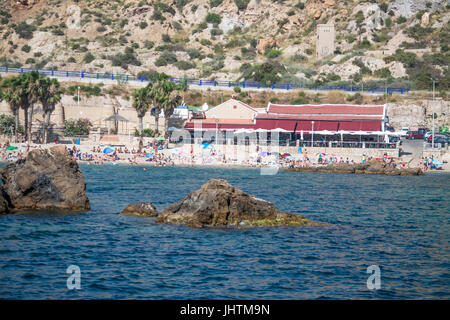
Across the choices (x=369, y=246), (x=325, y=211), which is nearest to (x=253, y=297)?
(x=369, y=246)

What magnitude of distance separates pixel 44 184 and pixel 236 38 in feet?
296

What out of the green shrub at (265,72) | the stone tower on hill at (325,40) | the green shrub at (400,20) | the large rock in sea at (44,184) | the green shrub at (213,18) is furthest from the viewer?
the green shrub at (213,18)

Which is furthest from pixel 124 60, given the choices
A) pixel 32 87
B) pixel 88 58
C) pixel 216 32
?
pixel 32 87

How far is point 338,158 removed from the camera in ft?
178

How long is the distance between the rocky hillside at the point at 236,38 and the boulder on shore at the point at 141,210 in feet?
Answer: 205

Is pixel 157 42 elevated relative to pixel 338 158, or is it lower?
elevated

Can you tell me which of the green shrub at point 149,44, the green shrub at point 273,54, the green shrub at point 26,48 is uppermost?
the green shrub at point 149,44

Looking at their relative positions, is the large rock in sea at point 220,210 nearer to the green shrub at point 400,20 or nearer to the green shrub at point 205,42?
the green shrub at point 205,42

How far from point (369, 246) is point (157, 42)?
310 feet

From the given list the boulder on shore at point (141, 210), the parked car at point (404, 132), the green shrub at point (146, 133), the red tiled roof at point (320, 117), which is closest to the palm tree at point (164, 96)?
the green shrub at point (146, 133)

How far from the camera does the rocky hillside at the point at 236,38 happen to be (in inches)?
3460
